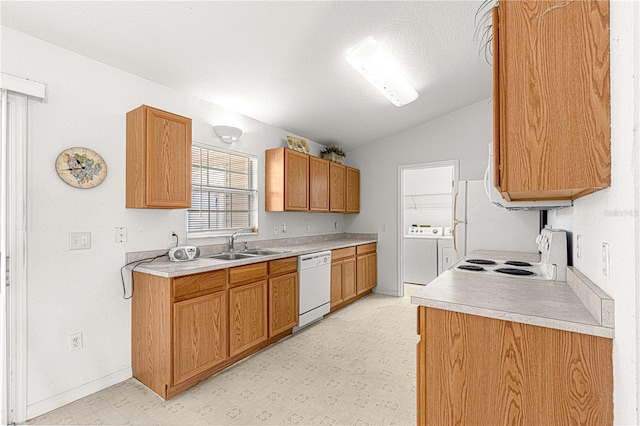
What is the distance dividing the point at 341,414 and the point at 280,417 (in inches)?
15.9

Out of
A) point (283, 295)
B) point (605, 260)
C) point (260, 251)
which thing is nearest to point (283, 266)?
point (283, 295)

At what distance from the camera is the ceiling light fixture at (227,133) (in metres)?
3.18

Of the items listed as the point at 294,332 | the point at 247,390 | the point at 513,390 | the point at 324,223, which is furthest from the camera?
the point at 324,223

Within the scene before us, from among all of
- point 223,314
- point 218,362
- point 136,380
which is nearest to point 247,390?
point 218,362

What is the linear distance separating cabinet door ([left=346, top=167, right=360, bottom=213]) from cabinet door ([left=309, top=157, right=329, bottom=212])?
64 centimetres

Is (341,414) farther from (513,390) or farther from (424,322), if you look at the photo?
(513,390)

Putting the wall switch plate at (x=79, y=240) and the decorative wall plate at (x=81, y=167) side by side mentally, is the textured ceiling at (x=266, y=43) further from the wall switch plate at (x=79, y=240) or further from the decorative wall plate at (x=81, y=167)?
the wall switch plate at (x=79, y=240)

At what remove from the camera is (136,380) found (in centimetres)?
244

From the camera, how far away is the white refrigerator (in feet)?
11.0

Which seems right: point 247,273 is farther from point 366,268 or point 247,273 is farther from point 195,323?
point 366,268

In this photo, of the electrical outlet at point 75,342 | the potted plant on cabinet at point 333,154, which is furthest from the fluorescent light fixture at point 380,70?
the electrical outlet at point 75,342

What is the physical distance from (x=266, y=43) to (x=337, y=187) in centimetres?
268

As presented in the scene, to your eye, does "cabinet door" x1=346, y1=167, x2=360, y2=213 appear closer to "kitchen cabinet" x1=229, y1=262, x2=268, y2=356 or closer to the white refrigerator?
the white refrigerator

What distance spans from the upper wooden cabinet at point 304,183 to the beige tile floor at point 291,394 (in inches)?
66.7
